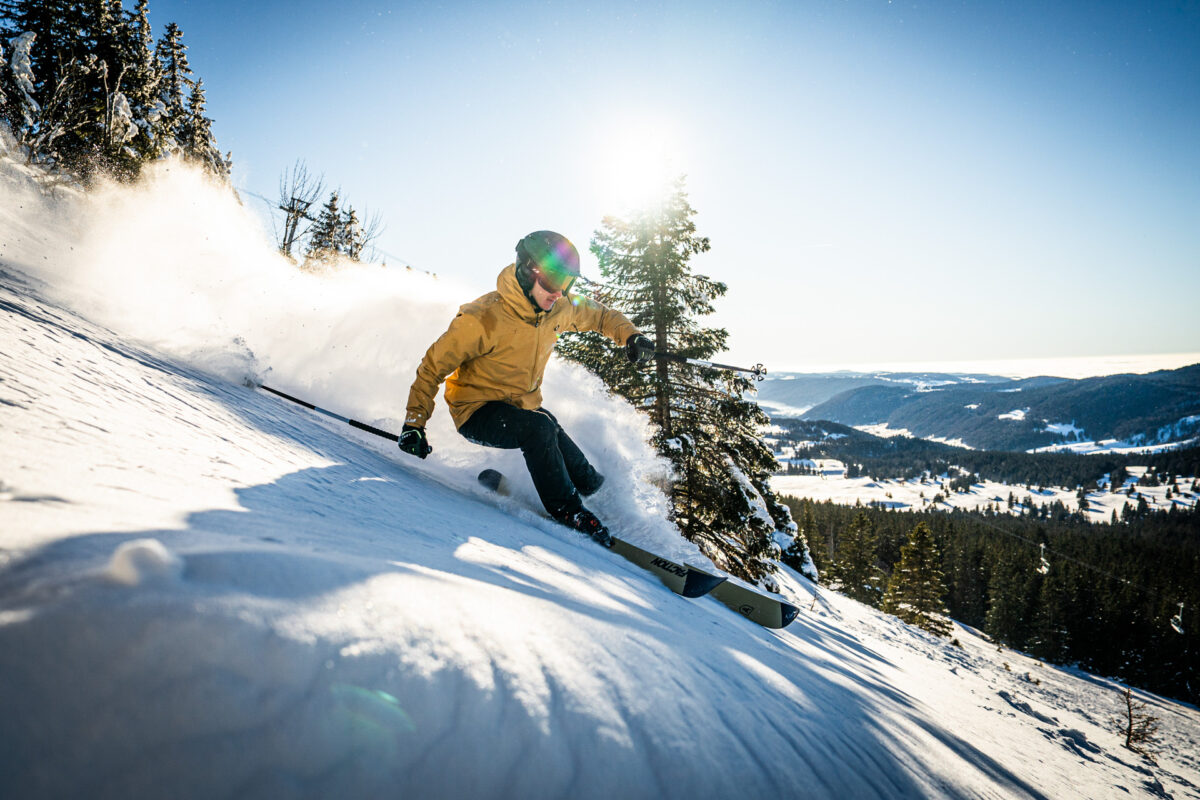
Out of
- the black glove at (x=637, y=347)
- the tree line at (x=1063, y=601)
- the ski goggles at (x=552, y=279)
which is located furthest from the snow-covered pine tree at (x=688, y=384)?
the tree line at (x=1063, y=601)

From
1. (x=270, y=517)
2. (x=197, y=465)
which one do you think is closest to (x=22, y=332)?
(x=197, y=465)

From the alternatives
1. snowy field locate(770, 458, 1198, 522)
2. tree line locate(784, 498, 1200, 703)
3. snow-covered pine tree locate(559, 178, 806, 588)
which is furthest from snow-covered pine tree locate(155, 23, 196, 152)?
snowy field locate(770, 458, 1198, 522)

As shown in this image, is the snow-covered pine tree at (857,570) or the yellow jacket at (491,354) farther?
the snow-covered pine tree at (857,570)

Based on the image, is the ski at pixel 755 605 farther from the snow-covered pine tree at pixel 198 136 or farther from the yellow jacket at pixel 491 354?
the snow-covered pine tree at pixel 198 136

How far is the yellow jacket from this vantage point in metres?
3.97

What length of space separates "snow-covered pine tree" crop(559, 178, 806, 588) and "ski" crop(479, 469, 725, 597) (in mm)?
6155

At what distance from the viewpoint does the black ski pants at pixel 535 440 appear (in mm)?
4125

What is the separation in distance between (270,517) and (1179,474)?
302 m

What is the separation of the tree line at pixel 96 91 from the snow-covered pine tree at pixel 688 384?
17.1 meters

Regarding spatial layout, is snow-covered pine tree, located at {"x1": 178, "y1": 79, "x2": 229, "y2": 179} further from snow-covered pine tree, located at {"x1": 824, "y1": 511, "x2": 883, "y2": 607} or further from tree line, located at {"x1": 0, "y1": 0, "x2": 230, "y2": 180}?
snow-covered pine tree, located at {"x1": 824, "y1": 511, "x2": 883, "y2": 607}

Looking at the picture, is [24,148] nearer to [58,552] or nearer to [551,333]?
[551,333]

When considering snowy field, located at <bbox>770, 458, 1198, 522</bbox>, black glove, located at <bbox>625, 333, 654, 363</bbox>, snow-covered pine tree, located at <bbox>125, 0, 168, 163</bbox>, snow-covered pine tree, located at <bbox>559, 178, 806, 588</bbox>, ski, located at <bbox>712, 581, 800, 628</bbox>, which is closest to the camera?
ski, located at <bbox>712, 581, 800, 628</bbox>

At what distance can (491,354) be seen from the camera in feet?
13.8

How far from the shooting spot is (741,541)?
1173 cm
